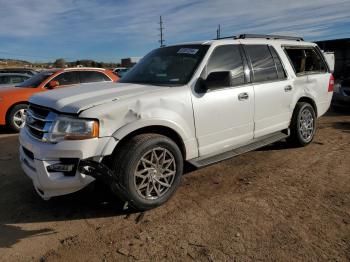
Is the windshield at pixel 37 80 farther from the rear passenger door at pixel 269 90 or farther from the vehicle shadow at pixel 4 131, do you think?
the rear passenger door at pixel 269 90

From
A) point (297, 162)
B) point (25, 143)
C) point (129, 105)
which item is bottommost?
point (297, 162)

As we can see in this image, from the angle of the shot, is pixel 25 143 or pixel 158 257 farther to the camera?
pixel 25 143

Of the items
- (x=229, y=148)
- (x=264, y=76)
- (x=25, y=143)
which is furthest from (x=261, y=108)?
(x=25, y=143)

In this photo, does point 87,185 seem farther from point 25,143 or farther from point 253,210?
point 253,210

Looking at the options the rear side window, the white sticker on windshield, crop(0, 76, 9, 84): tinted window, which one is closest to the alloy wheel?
the white sticker on windshield

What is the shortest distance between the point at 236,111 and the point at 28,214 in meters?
2.84

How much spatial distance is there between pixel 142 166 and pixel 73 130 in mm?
826

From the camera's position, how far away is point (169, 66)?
4512mm

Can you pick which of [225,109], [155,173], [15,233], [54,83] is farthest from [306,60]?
[54,83]

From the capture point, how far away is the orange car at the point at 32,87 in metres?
8.30

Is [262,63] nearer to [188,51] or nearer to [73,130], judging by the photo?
[188,51]

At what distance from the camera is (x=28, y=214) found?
3715 mm

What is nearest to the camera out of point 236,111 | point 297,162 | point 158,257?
point 158,257

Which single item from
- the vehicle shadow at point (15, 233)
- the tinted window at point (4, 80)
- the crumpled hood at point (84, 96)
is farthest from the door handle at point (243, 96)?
the tinted window at point (4, 80)
